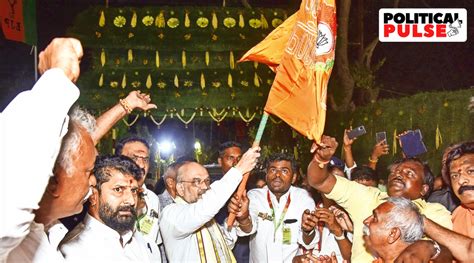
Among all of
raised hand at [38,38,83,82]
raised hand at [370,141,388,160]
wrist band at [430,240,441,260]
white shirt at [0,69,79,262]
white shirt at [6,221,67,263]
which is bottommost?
wrist band at [430,240,441,260]

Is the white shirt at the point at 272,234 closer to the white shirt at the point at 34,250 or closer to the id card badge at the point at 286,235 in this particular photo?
the id card badge at the point at 286,235

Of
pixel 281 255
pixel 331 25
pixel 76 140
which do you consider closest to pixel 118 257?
pixel 76 140

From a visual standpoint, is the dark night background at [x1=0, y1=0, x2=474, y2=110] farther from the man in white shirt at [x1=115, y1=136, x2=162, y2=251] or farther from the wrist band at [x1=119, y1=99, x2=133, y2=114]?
the wrist band at [x1=119, y1=99, x2=133, y2=114]

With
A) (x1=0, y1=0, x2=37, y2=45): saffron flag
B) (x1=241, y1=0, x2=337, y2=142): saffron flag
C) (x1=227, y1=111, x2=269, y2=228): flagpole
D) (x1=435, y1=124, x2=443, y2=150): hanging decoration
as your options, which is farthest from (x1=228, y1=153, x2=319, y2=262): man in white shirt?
(x1=0, y1=0, x2=37, y2=45): saffron flag

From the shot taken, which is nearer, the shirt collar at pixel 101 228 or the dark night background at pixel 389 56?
the shirt collar at pixel 101 228

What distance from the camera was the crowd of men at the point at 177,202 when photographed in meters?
1.36

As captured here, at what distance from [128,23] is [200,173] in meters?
5.90

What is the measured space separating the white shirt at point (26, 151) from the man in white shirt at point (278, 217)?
3.75 metres

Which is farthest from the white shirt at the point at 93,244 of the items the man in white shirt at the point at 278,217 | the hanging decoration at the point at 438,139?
the hanging decoration at the point at 438,139

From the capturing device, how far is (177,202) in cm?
450

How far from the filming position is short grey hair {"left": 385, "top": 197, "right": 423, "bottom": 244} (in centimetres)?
325

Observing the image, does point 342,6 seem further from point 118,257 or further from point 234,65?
point 118,257

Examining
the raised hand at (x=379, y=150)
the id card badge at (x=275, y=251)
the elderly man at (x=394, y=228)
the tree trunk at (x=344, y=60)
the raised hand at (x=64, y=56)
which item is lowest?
the id card badge at (x=275, y=251)

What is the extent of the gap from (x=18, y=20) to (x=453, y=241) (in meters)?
6.57
